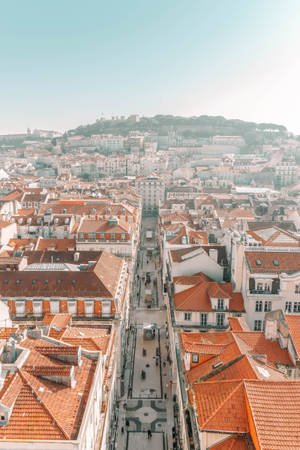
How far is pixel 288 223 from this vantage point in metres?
100

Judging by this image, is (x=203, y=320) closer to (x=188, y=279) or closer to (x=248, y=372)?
(x=188, y=279)

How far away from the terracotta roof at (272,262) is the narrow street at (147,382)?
59.5ft

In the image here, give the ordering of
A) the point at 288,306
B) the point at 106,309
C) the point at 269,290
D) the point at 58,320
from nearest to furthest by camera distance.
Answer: the point at 58,320 → the point at 288,306 → the point at 269,290 → the point at 106,309

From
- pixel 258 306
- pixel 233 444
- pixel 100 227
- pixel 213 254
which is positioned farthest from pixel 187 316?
pixel 100 227

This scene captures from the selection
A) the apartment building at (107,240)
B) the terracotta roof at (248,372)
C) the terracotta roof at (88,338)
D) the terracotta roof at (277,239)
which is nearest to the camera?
the terracotta roof at (248,372)

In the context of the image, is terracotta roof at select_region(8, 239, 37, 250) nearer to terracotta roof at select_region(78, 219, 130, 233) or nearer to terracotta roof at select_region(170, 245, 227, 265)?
terracotta roof at select_region(78, 219, 130, 233)

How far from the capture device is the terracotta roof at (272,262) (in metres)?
51.8

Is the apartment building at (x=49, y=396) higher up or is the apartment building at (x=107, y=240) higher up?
the apartment building at (x=49, y=396)

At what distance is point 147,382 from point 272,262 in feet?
74.1

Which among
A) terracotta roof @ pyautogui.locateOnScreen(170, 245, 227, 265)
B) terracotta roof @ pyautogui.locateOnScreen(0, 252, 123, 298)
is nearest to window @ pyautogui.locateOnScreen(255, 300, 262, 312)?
terracotta roof @ pyautogui.locateOnScreen(170, 245, 227, 265)

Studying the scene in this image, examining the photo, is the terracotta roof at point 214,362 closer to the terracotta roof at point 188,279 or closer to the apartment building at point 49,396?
the apartment building at point 49,396

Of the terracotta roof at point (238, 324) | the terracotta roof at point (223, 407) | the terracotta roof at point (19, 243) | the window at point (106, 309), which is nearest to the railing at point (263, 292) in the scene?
the terracotta roof at point (238, 324)

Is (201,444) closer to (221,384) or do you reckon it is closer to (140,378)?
(221,384)

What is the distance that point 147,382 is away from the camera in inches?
2094
